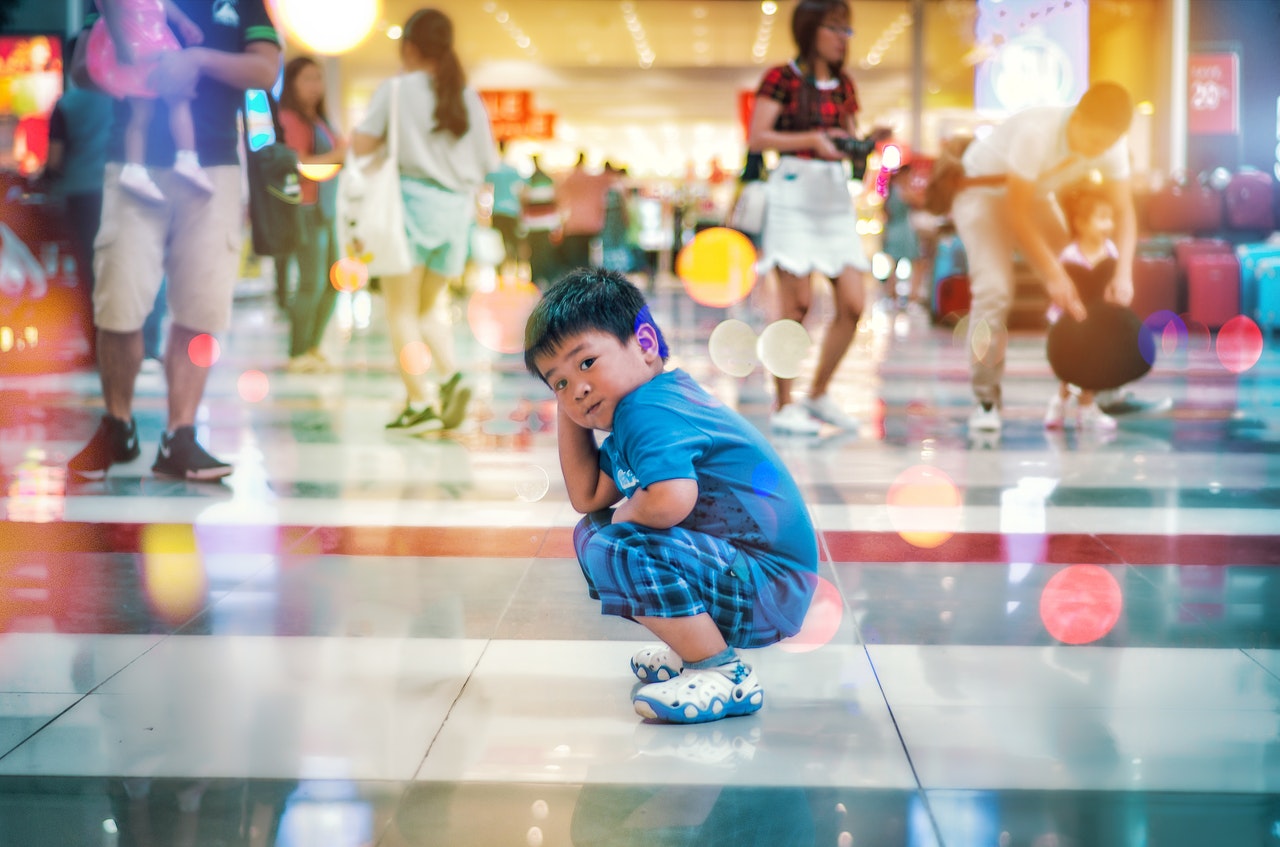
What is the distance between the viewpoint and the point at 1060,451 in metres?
5.15

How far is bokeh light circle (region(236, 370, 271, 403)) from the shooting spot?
6.82 m

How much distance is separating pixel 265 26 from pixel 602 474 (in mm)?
2579

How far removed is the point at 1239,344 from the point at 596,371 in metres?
9.53

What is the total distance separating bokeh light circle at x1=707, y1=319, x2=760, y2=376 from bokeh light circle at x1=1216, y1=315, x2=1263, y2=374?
319 cm

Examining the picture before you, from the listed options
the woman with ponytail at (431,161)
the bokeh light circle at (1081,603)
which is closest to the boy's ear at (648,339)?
the bokeh light circle at (1081,603)

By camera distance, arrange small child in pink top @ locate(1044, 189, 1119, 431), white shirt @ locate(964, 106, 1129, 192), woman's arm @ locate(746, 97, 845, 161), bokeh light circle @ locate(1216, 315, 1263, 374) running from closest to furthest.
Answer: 1. white shirt @ locate(964, 106, 1129, 192)
2. woman's arm @ locate(746, 97, 845, 161)
3. small child in pink top @ locate(1044, 189, 1119, 431)
4. bokeh light circle @ locate(1216, 315, 1263, 374)

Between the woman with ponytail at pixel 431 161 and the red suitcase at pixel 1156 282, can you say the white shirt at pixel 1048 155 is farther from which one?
the red suitcase at pixel 1156 282

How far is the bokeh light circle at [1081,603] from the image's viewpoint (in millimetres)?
2658

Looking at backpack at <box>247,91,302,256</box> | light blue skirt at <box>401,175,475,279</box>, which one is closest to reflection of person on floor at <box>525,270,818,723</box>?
backpack at <box>247,91,302,256</box>

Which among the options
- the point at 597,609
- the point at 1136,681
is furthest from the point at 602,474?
the point at 1136,681

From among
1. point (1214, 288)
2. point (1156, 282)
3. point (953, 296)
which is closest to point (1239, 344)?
point (1214, 288)

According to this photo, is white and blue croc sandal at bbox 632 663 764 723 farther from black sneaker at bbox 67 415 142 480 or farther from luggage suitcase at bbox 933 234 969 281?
luggage suitcase at bbox 933 234 969 281

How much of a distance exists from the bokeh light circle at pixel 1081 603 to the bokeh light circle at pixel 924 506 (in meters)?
0.44

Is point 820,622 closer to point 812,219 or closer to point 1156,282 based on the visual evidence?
point 812,219
